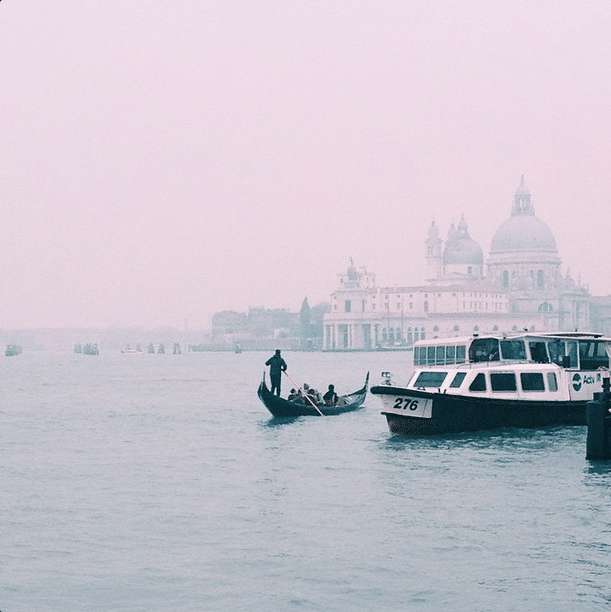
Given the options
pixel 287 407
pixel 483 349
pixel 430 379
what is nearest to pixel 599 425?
pixel 430 379

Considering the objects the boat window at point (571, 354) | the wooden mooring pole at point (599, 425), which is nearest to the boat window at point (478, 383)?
the boat window at point (571, 354)

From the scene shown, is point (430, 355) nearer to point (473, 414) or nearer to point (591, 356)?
point (591, 356)

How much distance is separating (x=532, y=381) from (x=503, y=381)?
98 cm

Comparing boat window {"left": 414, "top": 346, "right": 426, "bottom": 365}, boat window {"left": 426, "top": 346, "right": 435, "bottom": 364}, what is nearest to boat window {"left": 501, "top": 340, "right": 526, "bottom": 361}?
boat window {"left": 426, "top": 346, "right": 435, "bottom": 364}

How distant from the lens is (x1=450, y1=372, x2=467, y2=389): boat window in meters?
34.1

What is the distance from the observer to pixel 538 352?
36.4m

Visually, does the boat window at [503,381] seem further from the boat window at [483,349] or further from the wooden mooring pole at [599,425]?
the wooden mooring pole at [599,425]

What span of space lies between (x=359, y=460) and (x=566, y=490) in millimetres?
7273

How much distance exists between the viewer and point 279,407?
4272cm

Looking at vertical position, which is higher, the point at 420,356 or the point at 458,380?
the point at 420,356

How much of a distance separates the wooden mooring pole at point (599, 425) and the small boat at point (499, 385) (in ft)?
15.0

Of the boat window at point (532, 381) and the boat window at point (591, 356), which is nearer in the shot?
the boat window at point (532, 381)

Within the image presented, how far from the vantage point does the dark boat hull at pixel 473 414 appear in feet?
109

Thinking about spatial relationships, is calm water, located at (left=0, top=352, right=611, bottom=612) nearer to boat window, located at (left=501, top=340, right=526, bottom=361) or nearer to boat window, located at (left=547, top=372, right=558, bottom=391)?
boat window, located at (left=547, top=372, right=558, bottom=391)
